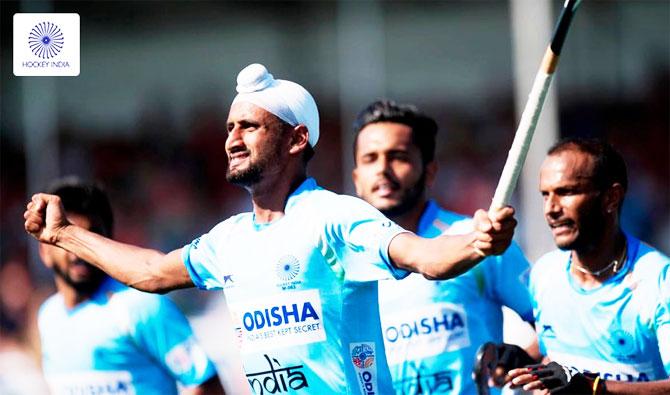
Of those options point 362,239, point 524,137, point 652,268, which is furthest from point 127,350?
point 524,137

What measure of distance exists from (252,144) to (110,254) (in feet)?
2.81

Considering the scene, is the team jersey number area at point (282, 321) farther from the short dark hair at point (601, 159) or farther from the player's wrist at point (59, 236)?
the short dark hair at point (601, 159)

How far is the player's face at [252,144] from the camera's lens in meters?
5.50

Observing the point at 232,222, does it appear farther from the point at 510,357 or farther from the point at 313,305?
the point at 510,357

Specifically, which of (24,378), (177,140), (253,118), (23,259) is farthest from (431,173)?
(177,140)

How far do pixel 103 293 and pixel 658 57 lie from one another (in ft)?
35.0

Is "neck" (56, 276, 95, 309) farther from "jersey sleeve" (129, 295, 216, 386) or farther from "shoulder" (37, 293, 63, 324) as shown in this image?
"jersey sleeve" (129, 295, 216, 386)

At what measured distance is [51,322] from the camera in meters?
7.17

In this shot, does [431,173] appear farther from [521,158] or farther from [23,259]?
[23,259]

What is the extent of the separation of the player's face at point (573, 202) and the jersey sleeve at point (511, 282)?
56 cm

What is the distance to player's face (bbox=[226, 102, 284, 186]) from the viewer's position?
5.50 m

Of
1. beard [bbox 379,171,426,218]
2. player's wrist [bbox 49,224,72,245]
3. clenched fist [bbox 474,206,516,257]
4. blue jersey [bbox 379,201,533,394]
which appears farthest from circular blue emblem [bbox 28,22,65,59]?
clenched fist [bbox 474,206,516,257]

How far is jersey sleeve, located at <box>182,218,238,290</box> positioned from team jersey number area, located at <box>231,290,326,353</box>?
0.29 m

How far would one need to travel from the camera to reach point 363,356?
5320 mm
